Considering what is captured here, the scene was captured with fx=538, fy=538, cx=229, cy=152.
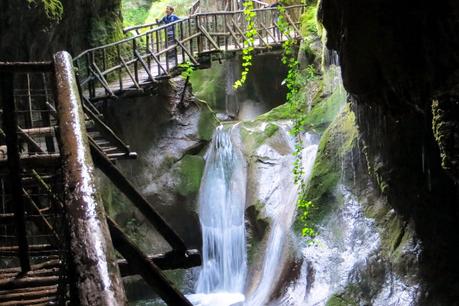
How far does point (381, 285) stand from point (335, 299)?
83 centimetres

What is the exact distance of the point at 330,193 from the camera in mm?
10297

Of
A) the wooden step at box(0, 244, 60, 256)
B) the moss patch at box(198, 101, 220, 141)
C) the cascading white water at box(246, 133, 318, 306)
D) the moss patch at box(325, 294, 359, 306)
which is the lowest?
the moss patch at box(325, 294, 359, 306)

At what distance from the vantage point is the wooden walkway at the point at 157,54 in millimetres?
12031

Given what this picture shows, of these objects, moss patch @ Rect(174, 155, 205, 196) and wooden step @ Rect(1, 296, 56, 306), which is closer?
wooden step @ Rect(1, 296, 56, 306)

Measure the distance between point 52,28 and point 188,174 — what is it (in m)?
5.53

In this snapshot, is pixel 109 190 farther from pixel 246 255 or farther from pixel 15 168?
pixel 15 168

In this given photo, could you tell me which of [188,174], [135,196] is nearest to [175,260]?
[135,196]

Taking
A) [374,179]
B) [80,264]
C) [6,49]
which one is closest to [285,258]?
[374,179]

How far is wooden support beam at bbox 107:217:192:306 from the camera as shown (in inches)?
97.3

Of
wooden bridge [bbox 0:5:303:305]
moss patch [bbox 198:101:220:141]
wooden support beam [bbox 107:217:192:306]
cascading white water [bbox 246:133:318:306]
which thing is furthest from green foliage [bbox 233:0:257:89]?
moss patch [bbox 198:101:220:141]

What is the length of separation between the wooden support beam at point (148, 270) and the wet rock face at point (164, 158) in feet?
39.2

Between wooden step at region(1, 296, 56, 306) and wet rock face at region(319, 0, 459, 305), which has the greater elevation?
wet rock face at region(319, 0, 459, 305)

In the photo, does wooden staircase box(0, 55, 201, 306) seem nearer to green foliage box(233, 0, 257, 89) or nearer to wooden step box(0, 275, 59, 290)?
wooden step box(0, 275, 59, 290)

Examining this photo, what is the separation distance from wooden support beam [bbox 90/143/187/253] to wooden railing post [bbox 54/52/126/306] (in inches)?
45.7
